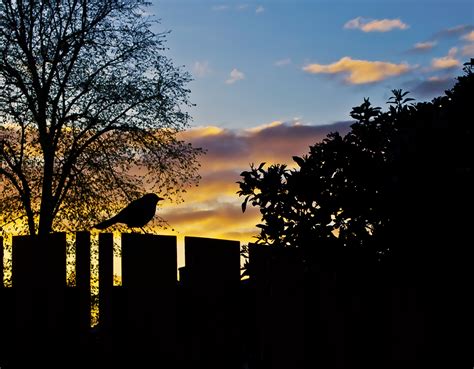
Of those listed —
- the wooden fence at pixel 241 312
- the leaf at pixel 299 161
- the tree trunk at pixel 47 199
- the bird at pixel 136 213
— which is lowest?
the wooden fence at pixel 241 312

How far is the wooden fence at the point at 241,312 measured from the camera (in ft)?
16.3

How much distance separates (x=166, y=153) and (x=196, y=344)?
1490 centimetres

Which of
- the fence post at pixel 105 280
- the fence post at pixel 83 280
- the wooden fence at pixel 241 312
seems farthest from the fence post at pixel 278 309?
the fence post at pixel 83 280

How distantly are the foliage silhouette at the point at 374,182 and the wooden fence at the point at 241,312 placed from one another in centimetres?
31

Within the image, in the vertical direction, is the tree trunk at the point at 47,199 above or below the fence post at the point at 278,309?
above

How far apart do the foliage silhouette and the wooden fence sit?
307mm

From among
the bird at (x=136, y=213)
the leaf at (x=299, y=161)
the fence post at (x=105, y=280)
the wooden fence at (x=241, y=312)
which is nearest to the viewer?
the wooden fence at (x=241, y=312)

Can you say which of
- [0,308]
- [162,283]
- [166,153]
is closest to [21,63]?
[166,153]

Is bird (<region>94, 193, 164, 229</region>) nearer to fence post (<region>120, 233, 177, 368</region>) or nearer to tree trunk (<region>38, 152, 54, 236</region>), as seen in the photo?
fence post (<region>120, 233, 177, 368</region>)

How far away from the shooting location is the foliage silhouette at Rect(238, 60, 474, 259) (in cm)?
559

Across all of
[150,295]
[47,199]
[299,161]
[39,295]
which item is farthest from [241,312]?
[47,199]

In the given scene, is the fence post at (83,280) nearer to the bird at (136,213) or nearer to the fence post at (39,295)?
the fence post at (39,295)

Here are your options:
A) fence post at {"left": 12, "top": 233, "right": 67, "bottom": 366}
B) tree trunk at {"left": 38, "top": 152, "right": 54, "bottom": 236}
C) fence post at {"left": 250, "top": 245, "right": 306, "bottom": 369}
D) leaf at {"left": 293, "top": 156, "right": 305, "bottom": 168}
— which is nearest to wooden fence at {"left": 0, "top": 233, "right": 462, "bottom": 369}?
fence post at {"left": 250, "top": 245, "right": 306, "bottom": 369}

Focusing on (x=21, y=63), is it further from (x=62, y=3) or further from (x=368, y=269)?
(x=368, y=269)
